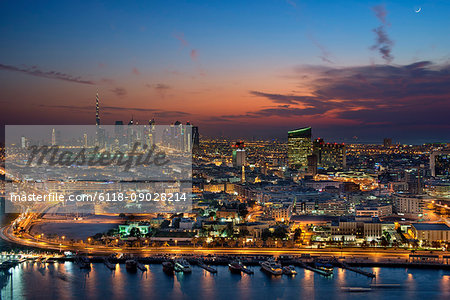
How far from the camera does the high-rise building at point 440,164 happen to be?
910 inches

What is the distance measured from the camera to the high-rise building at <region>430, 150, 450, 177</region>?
23.1m

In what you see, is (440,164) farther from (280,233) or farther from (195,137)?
(195,137)

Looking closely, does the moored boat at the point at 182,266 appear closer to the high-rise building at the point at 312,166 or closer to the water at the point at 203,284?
the water at the point at 203,284

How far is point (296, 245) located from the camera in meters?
9.62

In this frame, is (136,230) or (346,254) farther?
(136,230)

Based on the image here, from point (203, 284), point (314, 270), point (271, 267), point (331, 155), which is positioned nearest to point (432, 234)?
point (314, 270)

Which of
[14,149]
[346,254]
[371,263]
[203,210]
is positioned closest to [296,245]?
[346,254]

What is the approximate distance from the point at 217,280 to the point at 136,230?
11.6ft

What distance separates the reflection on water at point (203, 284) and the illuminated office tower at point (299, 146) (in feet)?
75.0

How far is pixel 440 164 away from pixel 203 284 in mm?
19137

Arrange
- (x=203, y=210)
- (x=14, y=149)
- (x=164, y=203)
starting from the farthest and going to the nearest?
(x=14, y=149), (x=164, y=203), (x=203, y=210)

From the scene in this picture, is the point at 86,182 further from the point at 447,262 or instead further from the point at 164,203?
the point at 447,262

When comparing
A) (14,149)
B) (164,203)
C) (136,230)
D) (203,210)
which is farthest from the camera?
(14,149)

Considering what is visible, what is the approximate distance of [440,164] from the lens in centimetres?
2355
